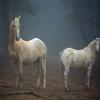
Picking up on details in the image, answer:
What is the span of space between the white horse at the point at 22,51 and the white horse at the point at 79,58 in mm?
215

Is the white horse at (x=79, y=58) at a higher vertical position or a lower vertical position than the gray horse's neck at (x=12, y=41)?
lower

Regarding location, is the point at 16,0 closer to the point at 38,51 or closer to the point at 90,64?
the point at 38,51

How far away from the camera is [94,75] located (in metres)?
4.06

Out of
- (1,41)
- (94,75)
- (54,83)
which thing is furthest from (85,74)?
(1,41)

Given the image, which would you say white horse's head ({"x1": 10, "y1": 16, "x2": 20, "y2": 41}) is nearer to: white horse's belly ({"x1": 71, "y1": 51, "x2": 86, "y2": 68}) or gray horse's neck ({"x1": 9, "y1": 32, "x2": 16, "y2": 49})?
gray horse's neck ({"x1": 9, "y1": 32, "x2": 16, "y2": 49})

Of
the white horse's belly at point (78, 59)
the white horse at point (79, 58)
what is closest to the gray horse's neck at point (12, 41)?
the white horse at point (79, 58)

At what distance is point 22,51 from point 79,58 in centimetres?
63

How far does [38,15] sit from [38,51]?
38 cm

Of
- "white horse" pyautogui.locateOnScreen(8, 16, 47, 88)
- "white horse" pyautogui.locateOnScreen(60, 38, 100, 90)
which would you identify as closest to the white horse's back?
"white horse" pyautogui.locateOnScreen(8, 16, 47, 88)

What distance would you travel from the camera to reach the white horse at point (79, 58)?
3.95 metres

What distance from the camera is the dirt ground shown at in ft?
12.7

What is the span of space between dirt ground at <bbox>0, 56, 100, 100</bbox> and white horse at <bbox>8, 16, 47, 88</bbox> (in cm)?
5

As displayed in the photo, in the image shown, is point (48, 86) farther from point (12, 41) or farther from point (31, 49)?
point (12, 41)

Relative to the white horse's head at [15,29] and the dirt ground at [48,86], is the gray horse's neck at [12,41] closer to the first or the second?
the white horse's head at [15,29]
